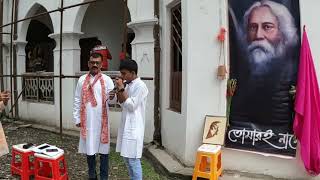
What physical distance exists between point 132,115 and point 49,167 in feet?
5.68

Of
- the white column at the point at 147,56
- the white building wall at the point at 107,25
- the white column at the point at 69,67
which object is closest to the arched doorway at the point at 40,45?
the white building wall at the point at 107,25

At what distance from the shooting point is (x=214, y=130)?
5629mm

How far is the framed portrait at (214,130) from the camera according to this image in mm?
5578

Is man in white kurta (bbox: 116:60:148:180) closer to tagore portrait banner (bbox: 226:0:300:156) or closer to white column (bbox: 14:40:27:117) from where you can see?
tagore portrait banner (bbox: 226:0:300:156)

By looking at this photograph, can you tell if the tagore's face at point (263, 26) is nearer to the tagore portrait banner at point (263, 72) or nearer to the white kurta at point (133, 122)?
the tagore portrait banner at point (263, 72)

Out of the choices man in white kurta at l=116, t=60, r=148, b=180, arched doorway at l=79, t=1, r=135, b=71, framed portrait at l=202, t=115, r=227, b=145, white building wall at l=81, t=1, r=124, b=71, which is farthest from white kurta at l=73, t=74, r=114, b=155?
white building wall at l=81, t=1, r=124, b=71

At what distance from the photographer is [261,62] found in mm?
5570

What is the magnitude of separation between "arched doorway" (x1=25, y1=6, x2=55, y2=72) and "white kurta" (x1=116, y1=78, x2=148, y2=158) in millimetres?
10303

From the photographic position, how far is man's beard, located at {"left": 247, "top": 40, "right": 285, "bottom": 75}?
5488 mm

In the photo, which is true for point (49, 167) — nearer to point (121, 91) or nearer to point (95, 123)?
point (95, 123)

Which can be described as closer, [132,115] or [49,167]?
[132,115]

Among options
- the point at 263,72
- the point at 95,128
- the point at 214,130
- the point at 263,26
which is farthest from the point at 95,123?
the point at 263,26

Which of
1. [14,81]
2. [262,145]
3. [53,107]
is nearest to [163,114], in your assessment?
[262,145]

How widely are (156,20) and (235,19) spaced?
2.24 meters
